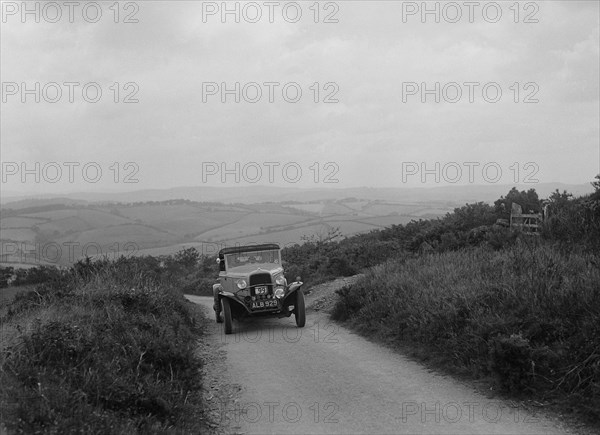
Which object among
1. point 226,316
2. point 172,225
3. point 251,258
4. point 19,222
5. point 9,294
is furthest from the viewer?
point 172,225

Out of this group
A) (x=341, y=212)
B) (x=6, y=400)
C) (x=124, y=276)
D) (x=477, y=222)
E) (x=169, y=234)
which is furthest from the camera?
(x=341, y=212)

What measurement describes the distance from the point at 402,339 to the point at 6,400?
7.66m

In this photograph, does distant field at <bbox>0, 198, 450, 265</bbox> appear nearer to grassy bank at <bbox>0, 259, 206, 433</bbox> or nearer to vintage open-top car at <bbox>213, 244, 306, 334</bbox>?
vintage open-top car at <bbox>213, 244, 306, 334</bbox>

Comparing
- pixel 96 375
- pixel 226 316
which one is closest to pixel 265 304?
pixel 226 316

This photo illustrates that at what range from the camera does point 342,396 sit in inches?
320

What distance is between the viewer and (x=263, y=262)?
51.7 ft

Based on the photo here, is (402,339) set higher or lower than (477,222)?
lower

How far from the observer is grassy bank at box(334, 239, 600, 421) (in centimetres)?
758

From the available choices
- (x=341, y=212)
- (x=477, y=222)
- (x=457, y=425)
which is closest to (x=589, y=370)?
(x=457, y=425)

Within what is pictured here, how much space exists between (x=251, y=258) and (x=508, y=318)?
8235 mm

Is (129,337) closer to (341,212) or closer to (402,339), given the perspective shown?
(402,339)

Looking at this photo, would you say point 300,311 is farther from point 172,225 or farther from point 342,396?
point 172,225

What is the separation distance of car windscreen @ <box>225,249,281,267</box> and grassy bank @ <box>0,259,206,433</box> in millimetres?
4783

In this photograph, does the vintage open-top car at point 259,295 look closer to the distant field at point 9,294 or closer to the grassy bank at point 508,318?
the grassy bank at point 508,318
